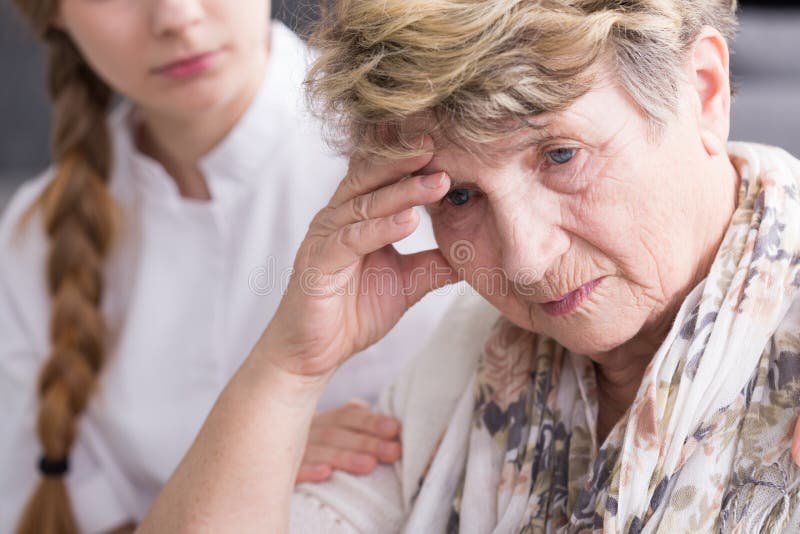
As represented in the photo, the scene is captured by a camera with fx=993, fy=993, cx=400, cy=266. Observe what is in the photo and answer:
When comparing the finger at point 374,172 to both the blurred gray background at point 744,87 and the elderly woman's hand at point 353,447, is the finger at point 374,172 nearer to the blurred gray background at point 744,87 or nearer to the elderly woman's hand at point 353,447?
the elderly woman's hand at point 353,447

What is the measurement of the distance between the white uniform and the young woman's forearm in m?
0.51

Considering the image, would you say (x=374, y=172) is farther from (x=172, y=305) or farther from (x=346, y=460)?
(x=172, y=305)

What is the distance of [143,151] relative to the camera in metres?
2.10

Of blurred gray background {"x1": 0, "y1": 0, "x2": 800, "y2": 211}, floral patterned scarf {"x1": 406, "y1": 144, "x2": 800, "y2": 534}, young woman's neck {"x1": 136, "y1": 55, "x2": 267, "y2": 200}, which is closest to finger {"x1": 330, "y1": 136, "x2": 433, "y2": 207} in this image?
floral patterned scarf {"x1": 406, "y1": 144, "x2": 800, "y2": 534}

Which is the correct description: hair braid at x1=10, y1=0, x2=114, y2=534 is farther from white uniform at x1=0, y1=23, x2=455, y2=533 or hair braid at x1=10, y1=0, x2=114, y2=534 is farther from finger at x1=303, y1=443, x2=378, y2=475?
finger at x1=303, y1=443, x2=378, y2=475

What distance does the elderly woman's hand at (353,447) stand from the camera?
143 centimetres

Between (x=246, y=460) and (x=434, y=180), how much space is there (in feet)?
1.57

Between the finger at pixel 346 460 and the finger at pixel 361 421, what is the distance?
0.04m

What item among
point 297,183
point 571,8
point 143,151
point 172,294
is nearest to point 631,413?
point 571,8

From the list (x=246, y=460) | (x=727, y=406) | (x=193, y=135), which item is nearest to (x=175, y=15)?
(x=193, y=135)

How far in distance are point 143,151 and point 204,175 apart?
0.69 feet

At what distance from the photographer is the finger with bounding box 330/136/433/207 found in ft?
3.71

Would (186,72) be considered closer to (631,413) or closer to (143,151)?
(143,151)

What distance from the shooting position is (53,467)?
1969 mm
